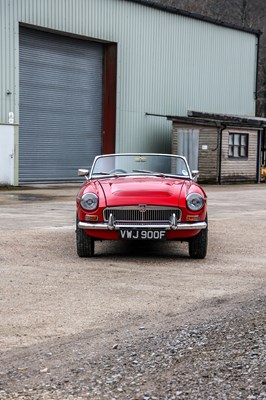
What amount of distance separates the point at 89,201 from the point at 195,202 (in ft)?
4.31

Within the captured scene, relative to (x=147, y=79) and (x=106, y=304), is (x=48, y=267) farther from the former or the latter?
(x=147, y=79)

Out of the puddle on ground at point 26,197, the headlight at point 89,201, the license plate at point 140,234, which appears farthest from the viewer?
the puddle on ground at point 26,197

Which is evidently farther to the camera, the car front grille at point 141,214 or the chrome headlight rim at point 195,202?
the chrome headlight rim at point 195,202

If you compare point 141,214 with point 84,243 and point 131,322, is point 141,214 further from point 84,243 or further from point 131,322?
point 131,322

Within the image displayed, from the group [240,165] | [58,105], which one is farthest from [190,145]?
[58,105]

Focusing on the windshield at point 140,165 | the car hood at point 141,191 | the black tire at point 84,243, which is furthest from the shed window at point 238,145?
the black tire at point 84,243

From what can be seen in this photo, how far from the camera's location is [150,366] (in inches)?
165

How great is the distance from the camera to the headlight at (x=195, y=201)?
832 centimetres

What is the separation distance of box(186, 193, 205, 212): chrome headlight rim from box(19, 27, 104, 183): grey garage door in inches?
785

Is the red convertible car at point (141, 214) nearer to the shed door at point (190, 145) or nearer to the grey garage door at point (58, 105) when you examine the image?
the grey garage door at point (58, 105)

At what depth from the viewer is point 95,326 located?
527cm

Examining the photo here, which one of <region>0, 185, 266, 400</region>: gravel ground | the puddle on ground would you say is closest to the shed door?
the puddle on ground

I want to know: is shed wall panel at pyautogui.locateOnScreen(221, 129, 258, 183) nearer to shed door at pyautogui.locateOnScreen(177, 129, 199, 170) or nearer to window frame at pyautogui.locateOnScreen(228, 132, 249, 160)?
window frame at pyautogui.locateOnScreen(228, 132, 249, 160)

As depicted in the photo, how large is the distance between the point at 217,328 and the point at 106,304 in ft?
4.31
